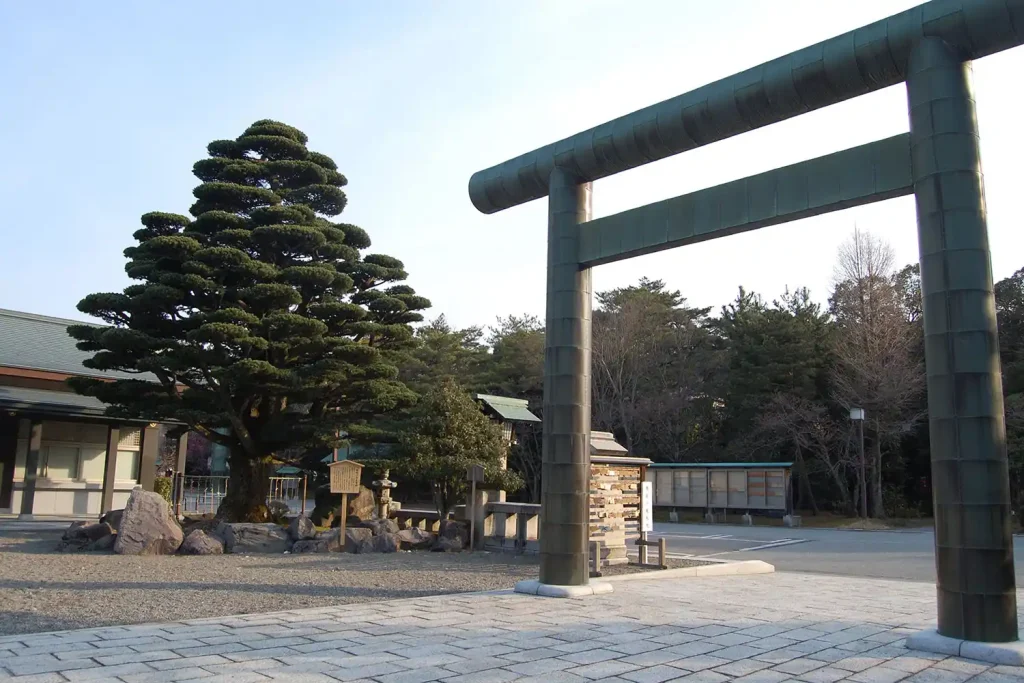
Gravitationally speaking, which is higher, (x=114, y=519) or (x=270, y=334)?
(x=270, y=334)

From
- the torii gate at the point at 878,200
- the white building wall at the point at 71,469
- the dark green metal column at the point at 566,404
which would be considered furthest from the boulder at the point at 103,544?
the torii gate at the point at 878,200

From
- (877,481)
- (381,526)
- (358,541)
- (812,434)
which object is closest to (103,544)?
(358,541)

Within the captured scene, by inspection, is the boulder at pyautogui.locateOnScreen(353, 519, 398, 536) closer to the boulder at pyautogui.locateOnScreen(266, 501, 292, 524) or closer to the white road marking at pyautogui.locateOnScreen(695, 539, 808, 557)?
the boulder at pyautogui.locateOnScreen(266, 501, 292, 524)

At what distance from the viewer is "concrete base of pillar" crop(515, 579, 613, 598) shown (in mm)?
8594

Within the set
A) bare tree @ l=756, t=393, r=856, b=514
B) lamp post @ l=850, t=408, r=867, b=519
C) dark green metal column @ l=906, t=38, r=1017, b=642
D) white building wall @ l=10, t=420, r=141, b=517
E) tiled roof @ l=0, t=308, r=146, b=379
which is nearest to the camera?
dark green metal column @ l=906, t=38, r=1017, b=642

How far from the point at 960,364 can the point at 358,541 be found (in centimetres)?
1119

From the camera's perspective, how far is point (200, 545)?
1346cm

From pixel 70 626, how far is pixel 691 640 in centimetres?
533

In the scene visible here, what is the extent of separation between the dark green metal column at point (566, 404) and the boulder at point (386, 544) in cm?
644

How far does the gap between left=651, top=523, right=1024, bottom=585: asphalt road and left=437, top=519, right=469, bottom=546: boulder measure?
13.5 feet

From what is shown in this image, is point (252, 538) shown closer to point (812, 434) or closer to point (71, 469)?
point (71, 469)

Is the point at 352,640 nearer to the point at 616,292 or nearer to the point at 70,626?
the point at 70,626

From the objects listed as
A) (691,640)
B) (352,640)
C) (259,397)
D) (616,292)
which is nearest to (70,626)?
(352,640)

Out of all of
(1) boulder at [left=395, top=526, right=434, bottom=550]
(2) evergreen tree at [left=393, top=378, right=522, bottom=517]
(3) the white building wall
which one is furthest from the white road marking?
(3) the white building wall
